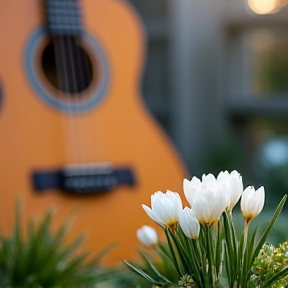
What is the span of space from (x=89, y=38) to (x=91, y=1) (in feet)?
0.40

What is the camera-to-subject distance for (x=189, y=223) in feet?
2.85

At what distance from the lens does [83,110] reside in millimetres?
2021

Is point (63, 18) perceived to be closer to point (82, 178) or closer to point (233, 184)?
point (82, 178)

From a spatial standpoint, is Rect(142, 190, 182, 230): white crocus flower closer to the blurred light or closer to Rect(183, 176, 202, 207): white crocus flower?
Rect(183, 176, 202, 207): white crocus flower

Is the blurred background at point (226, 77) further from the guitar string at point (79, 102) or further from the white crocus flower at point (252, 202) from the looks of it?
the white crocus flower at point (252, 202)

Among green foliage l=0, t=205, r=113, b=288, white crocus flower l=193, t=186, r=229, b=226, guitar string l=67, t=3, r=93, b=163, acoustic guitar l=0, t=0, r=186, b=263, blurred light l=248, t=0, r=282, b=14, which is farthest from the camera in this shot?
blurred light l=248, t=0, r=282, b=14

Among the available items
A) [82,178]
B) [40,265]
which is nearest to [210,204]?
[40,265]

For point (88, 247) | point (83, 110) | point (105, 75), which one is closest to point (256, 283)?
point (88, 247)

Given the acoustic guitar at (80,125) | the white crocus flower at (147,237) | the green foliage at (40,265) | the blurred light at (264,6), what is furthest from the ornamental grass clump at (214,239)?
the blurred light at (264,6)

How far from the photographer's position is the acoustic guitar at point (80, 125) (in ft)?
6.12

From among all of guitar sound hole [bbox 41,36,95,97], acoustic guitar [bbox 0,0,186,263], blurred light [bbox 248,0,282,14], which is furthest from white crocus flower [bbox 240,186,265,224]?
blurred light [bbox 248,0,282,14]

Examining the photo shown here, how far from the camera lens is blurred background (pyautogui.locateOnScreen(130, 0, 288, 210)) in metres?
3.74

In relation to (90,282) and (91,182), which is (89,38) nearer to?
(91,182)

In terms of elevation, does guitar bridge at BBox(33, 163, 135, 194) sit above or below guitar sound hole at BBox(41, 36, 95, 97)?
below
